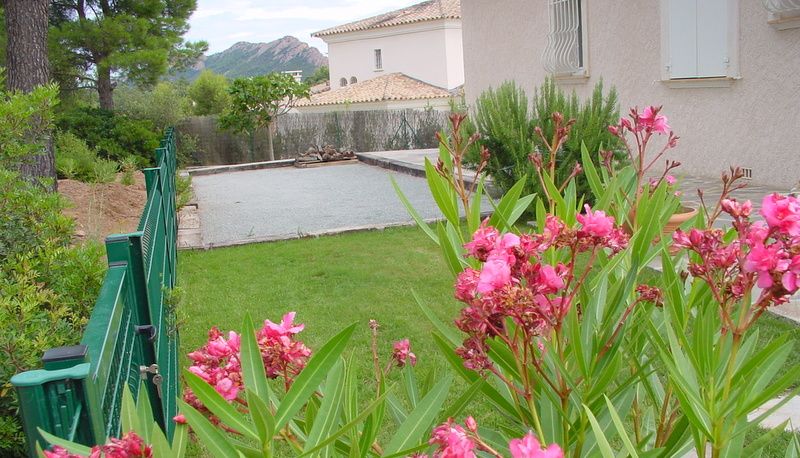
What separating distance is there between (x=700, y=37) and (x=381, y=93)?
26084mm

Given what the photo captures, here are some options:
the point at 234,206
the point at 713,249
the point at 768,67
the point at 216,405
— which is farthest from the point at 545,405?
the point at 234,206

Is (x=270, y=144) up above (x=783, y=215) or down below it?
below

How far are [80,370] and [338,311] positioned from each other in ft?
13.7

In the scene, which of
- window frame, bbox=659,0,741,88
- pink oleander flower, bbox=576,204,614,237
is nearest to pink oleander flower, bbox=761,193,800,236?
pink oleander flower, bbox=576,204,614,237

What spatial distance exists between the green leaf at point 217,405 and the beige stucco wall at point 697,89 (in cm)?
888

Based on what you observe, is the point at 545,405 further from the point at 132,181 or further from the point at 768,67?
the point at 132,181

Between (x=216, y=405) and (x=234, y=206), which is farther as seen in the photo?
(x=234, y=206)

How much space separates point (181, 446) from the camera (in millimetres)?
1182

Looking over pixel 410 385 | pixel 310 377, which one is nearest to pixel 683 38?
pixel 410 385

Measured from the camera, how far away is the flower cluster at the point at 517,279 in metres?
1.09

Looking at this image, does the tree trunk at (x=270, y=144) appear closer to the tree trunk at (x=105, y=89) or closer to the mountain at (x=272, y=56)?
the tree trunk at (x=105, y=89)

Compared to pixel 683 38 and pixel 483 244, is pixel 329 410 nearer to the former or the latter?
pixel 483 244

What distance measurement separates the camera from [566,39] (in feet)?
41.8

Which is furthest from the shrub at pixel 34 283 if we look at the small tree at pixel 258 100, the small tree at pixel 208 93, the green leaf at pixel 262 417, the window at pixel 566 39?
the small tree at pixel 208 93
